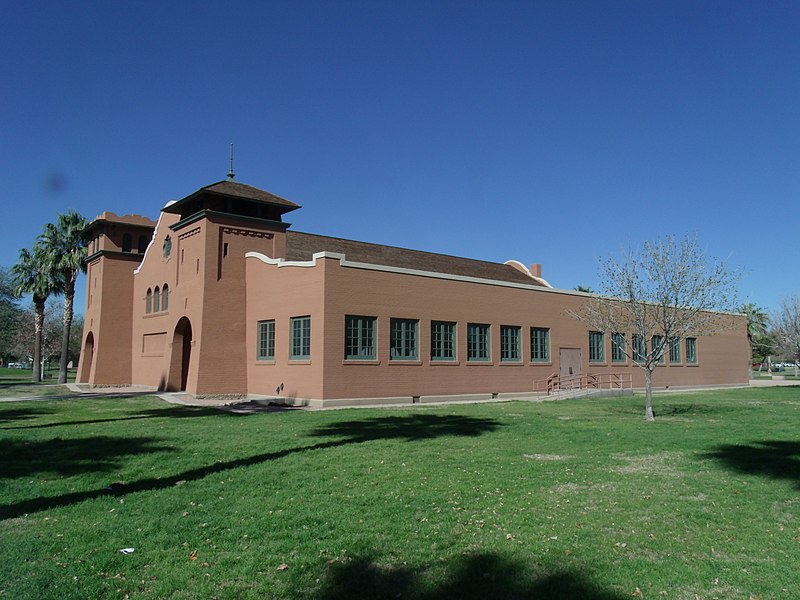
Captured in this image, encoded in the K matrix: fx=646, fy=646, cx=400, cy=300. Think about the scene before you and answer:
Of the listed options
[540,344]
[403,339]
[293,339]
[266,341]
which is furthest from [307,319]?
[540,344]

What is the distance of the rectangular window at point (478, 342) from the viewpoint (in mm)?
29188

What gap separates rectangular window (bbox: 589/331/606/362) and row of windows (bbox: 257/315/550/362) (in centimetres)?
347

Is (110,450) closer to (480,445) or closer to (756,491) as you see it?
(480,445)

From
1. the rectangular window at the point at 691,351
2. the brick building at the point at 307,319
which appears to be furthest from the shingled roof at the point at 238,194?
the rectangular window at the point at 691,351

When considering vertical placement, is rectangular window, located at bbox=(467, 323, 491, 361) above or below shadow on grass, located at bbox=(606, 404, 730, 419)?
above

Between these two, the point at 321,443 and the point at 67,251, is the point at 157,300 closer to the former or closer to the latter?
the point at 67,251

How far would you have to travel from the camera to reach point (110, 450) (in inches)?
469

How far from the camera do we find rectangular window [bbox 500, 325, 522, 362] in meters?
30.7

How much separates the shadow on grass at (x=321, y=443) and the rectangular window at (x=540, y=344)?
45.1 ft

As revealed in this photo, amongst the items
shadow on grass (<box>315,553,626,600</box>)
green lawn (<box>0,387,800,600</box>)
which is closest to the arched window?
green lawn (<box>0,387,800,600</box>)

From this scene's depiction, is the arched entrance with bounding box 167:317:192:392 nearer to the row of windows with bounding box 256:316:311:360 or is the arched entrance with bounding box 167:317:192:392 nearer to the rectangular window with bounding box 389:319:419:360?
the row of windows with bounding box 256:316:311:360

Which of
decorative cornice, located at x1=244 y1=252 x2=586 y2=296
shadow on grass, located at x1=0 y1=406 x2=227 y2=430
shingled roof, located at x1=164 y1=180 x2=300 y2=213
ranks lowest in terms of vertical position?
shadow on grass, located at x1=0 y1=406 x2=227 y2=430

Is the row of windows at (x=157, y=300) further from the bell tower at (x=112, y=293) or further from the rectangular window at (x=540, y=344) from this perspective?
the rectangular window at (x=540, y=344)

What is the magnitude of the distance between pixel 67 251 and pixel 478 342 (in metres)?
30.6
